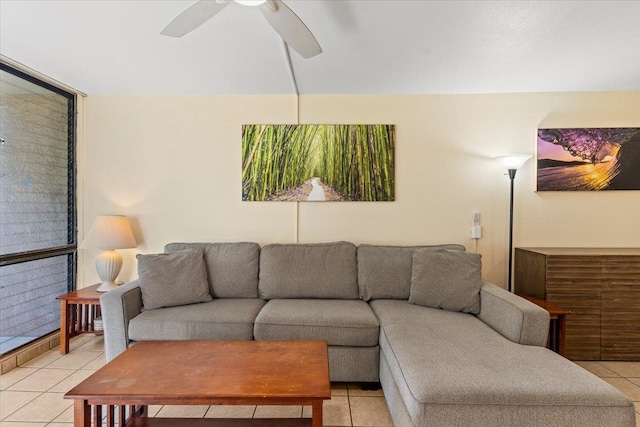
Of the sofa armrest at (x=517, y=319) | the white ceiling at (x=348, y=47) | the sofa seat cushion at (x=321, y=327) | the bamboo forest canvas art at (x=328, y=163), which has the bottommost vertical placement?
the sofa seat cushion at (x=321, y=327)

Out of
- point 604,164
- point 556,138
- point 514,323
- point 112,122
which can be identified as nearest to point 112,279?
point 112,122

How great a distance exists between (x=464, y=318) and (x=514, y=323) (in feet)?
1.16

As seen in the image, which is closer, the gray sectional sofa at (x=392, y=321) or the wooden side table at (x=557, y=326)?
the gray sectional sofa at (x=392, y=321)

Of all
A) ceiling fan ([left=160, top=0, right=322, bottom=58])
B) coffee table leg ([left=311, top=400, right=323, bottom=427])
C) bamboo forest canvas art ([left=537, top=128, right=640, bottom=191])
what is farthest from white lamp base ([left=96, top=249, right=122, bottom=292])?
bamboo forest canvas art ([left=537, top=128, right=640, bottom=191])

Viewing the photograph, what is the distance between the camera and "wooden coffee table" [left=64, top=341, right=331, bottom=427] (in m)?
1.30

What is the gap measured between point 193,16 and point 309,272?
1.87m

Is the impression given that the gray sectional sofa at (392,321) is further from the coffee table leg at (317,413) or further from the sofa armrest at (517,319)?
the coffee table leg at (317,413)

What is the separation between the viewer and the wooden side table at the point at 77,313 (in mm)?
2645

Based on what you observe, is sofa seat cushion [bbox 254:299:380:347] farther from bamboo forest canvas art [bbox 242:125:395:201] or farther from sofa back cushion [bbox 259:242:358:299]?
bamboo forest canvas art [bbox 242:125:395:201]

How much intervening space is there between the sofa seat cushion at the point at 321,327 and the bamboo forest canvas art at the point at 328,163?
1.16m

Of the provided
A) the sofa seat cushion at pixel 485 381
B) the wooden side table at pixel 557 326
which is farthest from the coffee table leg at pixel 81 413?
the wooden side table at pixel 557 326

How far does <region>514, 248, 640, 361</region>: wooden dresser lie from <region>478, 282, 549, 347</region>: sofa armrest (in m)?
0.70

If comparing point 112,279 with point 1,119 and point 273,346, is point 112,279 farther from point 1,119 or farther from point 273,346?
point 273,346

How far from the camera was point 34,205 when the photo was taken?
2.79m
